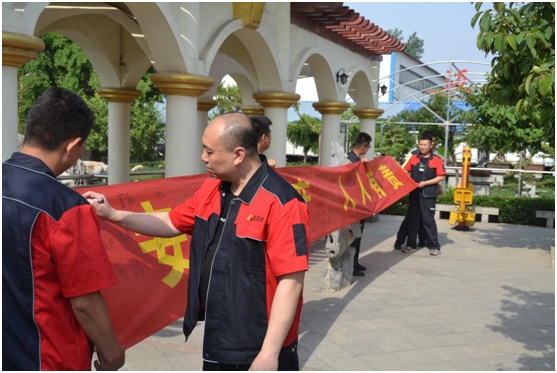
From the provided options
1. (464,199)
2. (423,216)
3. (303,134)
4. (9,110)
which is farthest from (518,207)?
(303,134)

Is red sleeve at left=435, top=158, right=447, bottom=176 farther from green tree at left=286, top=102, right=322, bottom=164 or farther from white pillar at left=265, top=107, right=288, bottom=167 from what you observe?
green tree at left=286, top=102, right=322, bottom=164

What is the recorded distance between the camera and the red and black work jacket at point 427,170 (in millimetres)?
10219

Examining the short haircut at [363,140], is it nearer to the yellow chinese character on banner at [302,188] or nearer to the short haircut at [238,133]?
the yellow chinese character on banner at [302,188]

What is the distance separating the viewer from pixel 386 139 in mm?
33156

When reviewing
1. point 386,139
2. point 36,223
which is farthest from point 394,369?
point 386,139

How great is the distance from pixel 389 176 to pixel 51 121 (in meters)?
7.95

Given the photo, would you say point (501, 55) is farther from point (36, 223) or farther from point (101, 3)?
point (101, 3)

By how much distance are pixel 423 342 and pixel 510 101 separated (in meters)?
2.34

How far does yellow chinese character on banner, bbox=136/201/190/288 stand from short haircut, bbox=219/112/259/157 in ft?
5.18

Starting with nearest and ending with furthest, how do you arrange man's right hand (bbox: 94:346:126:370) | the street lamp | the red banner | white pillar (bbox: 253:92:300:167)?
1. man's right hand (bbox: 94:346:126:370)
2. the red banner
3. white pillar (bbox: 253:92:300:167)
4. the street lamp

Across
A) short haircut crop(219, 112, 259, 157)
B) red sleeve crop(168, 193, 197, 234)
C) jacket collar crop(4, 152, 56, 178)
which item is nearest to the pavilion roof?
red sleeve crop(168, 193, 197, 234)

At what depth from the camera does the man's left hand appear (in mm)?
2592

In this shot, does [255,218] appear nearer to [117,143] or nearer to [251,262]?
[251,262]

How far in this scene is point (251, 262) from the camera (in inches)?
109
